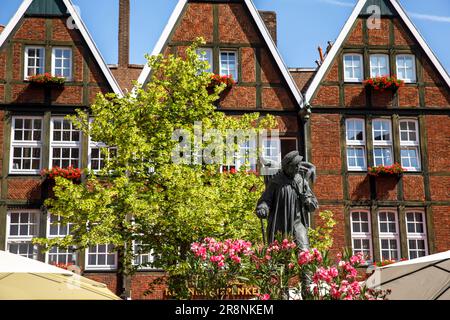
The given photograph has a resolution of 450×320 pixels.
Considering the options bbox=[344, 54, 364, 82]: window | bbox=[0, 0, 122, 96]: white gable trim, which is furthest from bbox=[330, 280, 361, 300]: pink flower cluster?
bbox=[344, 54, 364, 82]: window

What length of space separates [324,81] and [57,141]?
29.3 ft

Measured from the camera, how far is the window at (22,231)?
19797 mm

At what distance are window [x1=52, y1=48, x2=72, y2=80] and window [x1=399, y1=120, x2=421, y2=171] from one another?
36.6 feet

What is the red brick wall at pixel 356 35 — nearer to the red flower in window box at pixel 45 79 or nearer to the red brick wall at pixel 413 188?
the red brick wall at pixel 413 188

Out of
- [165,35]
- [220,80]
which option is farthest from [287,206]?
[165,35]

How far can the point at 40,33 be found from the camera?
21.1 m

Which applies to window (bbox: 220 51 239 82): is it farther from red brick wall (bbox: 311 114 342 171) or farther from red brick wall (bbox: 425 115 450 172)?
red brick wall (bbox: 425 115 450 172)

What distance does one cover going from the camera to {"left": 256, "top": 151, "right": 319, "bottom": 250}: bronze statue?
8914mm

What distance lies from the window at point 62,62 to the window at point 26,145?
1.69 m

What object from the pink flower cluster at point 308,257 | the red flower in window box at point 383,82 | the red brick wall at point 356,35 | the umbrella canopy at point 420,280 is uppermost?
the red brick wall at point 356,35

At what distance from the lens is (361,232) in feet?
67.7

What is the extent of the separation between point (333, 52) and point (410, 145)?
401 centimetres

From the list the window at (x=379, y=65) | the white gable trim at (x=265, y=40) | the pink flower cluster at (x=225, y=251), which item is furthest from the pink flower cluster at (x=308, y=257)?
the window at (x=379, y=65)

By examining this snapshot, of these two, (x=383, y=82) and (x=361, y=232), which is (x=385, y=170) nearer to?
(x=361, y=232)
